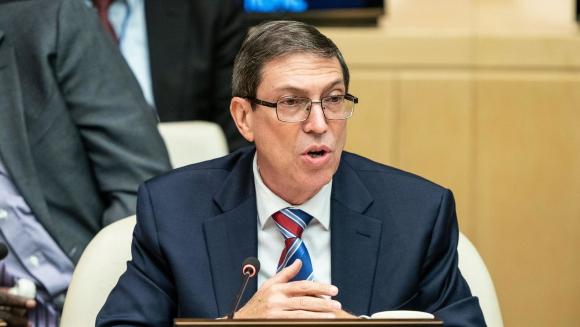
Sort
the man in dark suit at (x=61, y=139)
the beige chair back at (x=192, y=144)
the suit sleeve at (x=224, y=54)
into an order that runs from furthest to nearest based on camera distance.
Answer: the suit sleeve at (x=224, y=54), the beige chair back at (x=192, y=144), the man in dark suit at (x=61, y=139)

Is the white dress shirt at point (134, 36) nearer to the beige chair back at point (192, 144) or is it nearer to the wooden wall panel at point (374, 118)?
the beige chair back at point (192, 144)

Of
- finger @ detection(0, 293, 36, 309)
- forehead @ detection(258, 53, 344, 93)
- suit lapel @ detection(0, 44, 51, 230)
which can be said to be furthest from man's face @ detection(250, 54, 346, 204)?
suit lapel @ detection(0, 44, 51, 230)

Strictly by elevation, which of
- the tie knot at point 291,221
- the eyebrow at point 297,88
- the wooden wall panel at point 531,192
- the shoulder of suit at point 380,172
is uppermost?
the eyebrow at point 297,88

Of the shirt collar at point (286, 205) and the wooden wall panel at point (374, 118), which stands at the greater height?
the shirt collar at point (286, 205)

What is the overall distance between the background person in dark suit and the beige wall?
63 cm

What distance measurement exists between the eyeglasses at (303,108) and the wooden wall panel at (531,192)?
2.49 metres

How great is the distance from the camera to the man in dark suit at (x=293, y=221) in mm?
1913

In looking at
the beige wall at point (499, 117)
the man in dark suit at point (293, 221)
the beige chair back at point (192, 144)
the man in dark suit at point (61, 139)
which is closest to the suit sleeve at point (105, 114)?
the man in dark suit at point (61, 139)

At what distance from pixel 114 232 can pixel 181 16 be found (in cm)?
220

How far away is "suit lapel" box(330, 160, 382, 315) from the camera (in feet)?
6.33

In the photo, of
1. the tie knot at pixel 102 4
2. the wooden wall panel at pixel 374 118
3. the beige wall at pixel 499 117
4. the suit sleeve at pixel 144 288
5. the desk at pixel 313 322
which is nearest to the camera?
the desk at pixel 313 322

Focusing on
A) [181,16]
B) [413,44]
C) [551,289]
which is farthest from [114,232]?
[551,289]

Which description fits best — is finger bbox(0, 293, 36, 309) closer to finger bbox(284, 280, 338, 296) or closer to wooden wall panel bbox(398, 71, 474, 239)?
finger bbox(284, 280, 338, 296)

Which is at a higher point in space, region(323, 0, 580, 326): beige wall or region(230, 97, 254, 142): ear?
region(230, 97, 254, 142): ear
